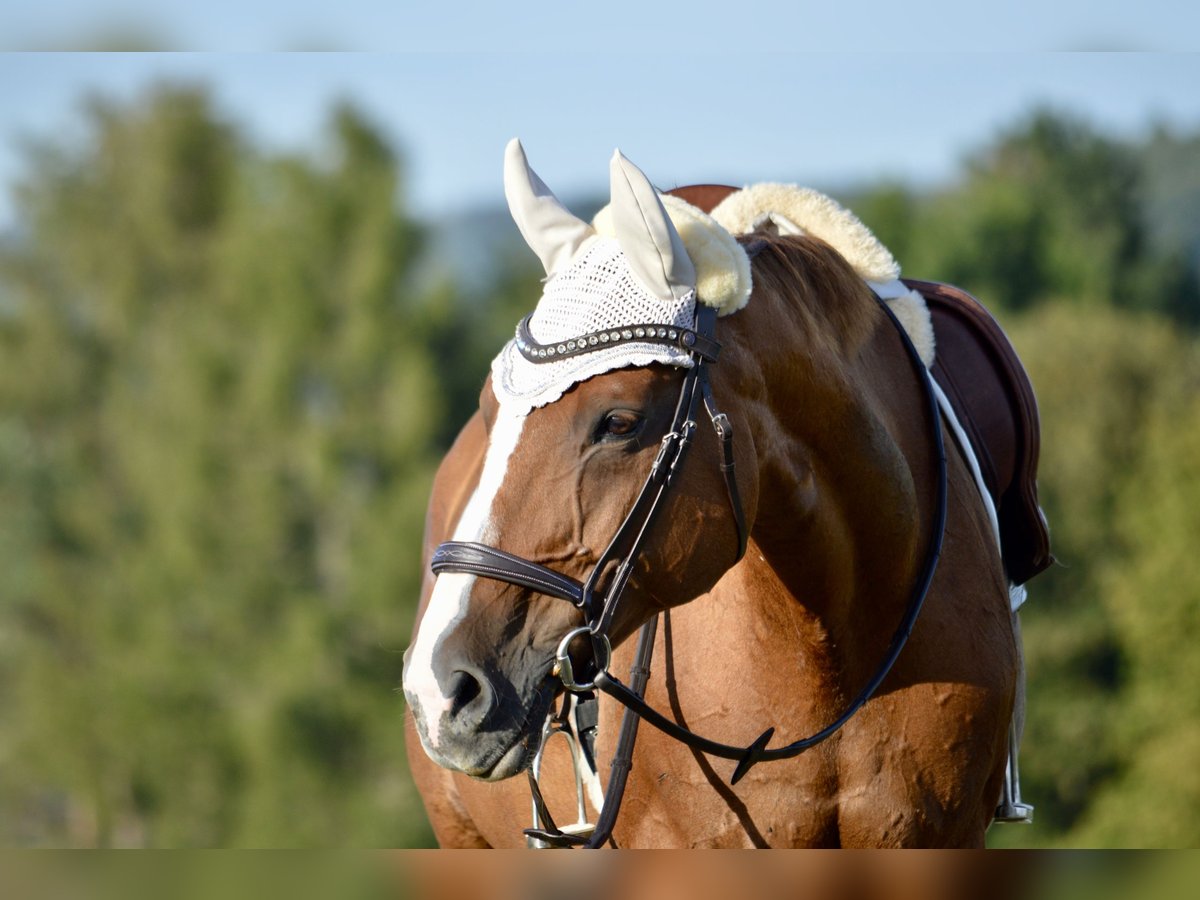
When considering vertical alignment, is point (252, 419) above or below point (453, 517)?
below

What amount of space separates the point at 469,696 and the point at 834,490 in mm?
1113

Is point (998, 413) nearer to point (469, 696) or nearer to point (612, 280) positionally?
point (612, 280)

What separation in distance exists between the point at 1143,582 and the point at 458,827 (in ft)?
93.6

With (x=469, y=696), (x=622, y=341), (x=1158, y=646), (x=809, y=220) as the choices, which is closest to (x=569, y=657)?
(x=469, y=696)

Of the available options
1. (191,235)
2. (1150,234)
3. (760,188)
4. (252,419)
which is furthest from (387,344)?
(760,188)

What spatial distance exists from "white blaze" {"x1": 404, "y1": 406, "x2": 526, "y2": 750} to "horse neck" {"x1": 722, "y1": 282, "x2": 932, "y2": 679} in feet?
1.94

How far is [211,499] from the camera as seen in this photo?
3478cm

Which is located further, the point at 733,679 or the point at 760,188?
the point at 760,188

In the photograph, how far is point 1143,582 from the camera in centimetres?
3147

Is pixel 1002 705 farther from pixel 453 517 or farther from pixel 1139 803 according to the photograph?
pixel 1139 803

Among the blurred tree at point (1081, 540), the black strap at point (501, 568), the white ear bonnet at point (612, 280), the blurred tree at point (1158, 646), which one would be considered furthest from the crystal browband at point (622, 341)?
the blurred tree at point (1081, 540)

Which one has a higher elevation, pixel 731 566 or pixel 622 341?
pixel 622 341

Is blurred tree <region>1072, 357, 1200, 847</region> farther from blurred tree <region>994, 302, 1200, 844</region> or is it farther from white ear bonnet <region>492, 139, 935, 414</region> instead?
white ear bonnet <region>492, 139, 935, 414</region>

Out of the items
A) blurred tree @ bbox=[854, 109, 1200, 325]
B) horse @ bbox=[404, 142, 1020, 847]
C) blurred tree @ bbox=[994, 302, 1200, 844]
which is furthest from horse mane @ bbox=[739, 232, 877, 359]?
blurred tree @ bbox=[854, 109, 1200, 325]
